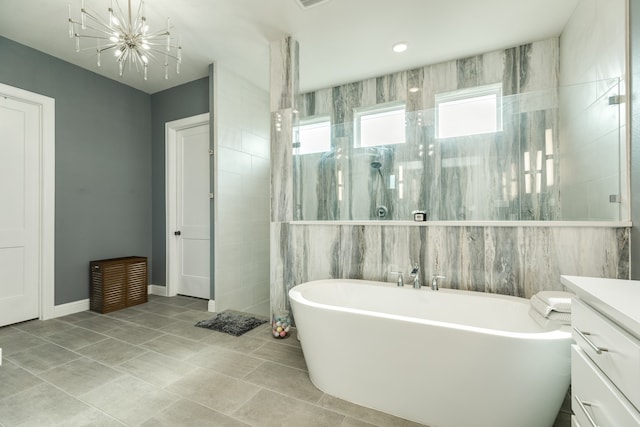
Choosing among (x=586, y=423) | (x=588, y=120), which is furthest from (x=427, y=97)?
(x=586, y=423)

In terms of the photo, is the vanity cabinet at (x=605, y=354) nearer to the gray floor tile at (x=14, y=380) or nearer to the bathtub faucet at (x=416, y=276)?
the bathtub faucet at (x=416, y=276)

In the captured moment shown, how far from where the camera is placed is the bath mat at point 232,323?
262 centimetres

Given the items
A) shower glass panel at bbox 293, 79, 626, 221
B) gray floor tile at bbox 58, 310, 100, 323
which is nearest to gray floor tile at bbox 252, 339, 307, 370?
shower glass panel at bbox 293, 79, 626, 221

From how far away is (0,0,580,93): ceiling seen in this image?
2266 millimetres

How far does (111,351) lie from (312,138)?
2.49 metres

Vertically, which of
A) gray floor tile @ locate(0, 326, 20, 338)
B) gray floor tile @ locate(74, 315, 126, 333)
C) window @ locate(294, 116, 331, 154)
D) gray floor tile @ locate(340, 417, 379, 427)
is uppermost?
Answer: window @ locate(294, 116, 331, 154)

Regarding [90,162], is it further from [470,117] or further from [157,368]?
[470,117]

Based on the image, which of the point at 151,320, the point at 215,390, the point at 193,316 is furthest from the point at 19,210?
the point at 215,390

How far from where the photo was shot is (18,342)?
235 cm

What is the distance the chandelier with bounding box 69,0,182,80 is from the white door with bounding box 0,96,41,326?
996 mm

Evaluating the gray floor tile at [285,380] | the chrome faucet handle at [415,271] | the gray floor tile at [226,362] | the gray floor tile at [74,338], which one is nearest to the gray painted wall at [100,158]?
the gray floor tile at [74,338]

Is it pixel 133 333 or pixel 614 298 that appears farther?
pixel 133 333

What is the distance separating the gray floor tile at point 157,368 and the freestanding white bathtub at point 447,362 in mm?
904

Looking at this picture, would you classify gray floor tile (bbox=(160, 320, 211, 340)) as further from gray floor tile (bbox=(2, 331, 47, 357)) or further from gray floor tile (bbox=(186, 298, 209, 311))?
gray floor tile (bbox=(2, 331, 47, 357))
